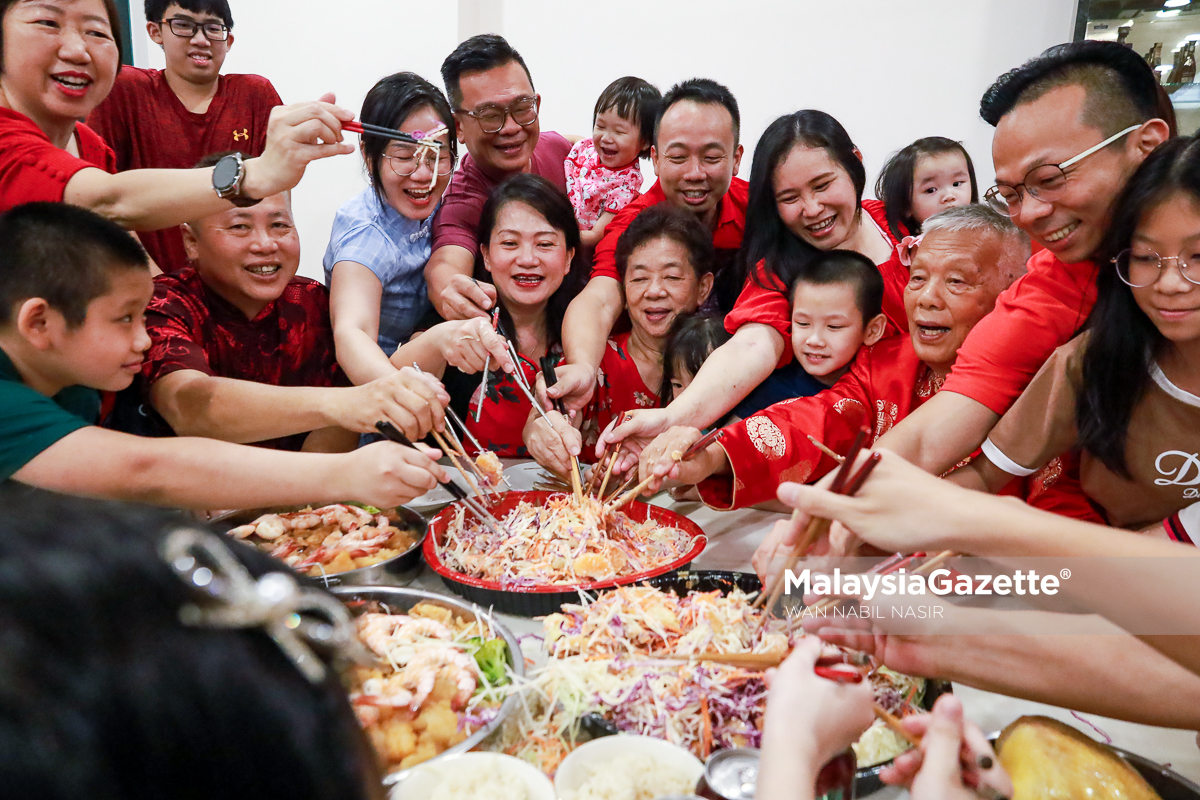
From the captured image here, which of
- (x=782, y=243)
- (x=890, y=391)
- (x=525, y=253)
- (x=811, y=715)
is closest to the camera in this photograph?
(x=811, y=715)

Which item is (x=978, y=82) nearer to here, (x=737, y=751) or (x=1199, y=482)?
(x=1199, y=482)

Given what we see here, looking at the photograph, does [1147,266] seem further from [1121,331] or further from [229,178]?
[229,178]

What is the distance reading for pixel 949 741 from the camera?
0.82 metres

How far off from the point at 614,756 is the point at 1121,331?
1.38m

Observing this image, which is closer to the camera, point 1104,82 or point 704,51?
point 1104,82

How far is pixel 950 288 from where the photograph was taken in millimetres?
2084

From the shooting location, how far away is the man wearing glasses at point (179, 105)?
3.50 metres

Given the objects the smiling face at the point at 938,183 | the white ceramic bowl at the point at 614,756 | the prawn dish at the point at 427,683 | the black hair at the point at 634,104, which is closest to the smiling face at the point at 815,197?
the black hair at the point at 634,104

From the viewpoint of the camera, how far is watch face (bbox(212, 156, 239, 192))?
2.00 metres

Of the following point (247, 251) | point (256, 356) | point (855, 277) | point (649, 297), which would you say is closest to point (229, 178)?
point (247, 251)

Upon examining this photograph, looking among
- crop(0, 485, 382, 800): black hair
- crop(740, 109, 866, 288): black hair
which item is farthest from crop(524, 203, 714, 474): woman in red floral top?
crop(0, 485, 382, 800): black hair

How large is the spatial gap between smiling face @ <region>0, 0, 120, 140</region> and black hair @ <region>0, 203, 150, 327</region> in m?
0.53

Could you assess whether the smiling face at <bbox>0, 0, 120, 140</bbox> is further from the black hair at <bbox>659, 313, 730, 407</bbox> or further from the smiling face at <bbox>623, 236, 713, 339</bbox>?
the black hair at <bbox>659, 313, 730, 407</bbox>

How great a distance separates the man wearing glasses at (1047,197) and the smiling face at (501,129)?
1.84m
